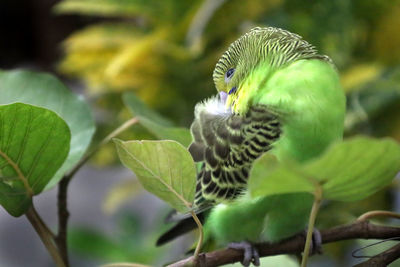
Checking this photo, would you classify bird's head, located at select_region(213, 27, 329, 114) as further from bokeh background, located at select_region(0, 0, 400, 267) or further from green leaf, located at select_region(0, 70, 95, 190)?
bokeh background, located at select_region(0, 0, 400, 267)

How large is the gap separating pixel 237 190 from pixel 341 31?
50 cm

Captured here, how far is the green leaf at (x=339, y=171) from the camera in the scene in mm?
286

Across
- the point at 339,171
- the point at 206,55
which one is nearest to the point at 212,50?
the point at 206,55

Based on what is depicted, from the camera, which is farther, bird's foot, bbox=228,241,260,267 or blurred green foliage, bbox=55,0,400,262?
blurred green foliage, bbox=55,0,400,262

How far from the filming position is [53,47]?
2.16 meters

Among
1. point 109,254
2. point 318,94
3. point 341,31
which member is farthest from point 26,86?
point 109,254

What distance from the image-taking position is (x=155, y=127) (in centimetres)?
54

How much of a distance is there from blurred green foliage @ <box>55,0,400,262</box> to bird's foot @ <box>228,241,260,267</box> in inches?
14.6

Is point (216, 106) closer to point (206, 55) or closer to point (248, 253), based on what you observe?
point (248, 253)

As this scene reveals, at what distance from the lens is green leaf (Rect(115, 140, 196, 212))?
36 centimetres

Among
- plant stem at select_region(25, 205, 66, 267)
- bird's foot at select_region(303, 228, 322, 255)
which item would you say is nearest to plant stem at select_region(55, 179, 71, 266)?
plant stem at select_region(25, 205, 66, 267)

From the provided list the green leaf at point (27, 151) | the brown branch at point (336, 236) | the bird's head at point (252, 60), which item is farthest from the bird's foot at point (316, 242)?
the green leaf at point (27, 151)

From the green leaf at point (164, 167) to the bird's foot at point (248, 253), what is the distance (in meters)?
0.10

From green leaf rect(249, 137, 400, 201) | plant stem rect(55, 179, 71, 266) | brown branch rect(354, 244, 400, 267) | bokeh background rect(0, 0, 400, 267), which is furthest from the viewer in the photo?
bokeh background rect(0, 0, 400, 267)
